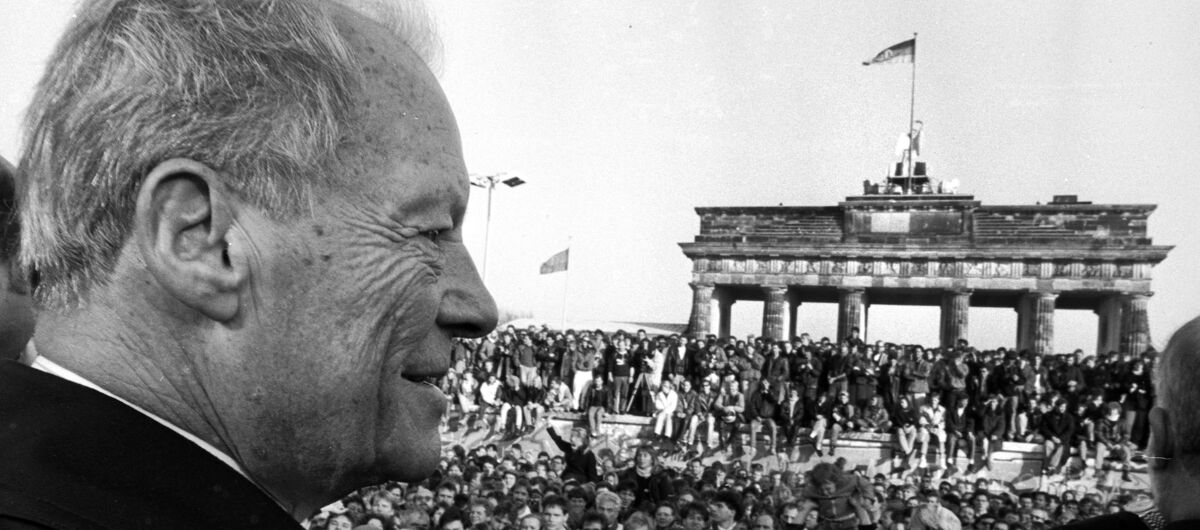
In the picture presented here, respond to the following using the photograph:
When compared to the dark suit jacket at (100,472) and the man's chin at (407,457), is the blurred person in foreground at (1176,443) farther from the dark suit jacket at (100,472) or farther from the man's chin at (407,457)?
the dark suit jacket at (100,472)

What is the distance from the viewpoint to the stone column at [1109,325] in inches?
1457

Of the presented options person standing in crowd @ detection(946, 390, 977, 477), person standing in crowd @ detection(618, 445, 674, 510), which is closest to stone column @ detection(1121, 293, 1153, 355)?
person standing in crowd @ detection(946, 390, 977, 477)

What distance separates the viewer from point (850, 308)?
3916 centimetres

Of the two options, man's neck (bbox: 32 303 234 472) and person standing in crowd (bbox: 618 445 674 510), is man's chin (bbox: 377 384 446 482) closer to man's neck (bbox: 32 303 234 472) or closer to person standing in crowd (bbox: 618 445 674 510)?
man's neck (bbox: 32 303 234 472)

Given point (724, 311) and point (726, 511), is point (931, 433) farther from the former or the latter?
point (724, 311)

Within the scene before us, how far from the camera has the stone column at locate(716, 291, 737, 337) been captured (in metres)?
42.3

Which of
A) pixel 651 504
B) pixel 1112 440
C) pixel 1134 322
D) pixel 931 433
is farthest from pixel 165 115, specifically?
pixel 1134 322

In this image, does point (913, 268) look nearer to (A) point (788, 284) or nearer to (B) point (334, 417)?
(A) point (788, 284)

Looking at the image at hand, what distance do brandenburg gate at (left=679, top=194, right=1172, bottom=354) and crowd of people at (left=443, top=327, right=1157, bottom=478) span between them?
15.1 m

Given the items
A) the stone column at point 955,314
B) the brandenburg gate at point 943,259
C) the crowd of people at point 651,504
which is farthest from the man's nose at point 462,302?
the stone column at point 955,314

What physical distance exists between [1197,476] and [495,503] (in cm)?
842

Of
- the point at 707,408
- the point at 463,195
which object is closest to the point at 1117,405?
the point at 707,408

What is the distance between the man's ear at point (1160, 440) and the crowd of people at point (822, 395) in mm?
17130

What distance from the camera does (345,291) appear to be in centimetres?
82
